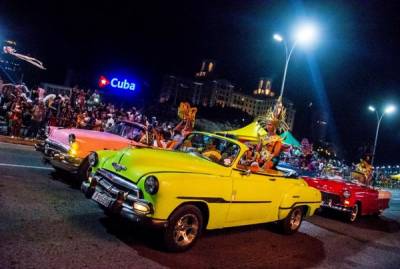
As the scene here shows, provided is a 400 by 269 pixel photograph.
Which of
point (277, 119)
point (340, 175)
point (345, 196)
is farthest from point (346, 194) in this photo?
point (277, 119)

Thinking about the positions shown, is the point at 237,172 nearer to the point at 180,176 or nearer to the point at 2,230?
the point at 180,176

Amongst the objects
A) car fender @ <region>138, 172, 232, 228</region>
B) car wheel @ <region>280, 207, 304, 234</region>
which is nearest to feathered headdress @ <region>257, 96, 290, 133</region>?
car wheel @ <region>280, 207, 304, 234</region>

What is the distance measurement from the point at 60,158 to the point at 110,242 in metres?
3.73

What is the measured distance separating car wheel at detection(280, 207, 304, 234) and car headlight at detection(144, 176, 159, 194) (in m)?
3.81

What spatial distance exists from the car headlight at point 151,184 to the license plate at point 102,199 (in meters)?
0.64

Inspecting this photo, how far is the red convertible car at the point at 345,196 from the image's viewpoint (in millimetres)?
11000

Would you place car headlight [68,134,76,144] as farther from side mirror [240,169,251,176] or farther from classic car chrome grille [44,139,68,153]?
side mirror [240,169,251,176]

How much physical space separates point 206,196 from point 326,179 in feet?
24.4

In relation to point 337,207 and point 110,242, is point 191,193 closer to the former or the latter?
point 110,242

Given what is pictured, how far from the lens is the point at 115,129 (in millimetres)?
10117

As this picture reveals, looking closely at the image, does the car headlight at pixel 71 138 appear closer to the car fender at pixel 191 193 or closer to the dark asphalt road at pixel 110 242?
the dark asphalt road at pixel 110 242

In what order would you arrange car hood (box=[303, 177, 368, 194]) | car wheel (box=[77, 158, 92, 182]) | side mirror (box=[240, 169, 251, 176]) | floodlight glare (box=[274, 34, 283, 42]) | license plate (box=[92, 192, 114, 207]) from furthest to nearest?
floodlight glare (box=[274, 34, 283, 42])
car hood (box=[303, 177, 368, 194])
car wheel (box=[77, 158, 92, 182])
side mirror (box=[240, 169, 251, 176])
license plate (box=[92, 192, 114, 207])

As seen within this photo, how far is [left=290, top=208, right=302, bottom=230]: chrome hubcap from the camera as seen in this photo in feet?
26.4

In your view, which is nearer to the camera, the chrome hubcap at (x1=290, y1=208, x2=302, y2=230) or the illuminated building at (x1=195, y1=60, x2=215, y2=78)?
the chrome hubcap at (x1=290, y1=208, x2=302, y2=230)
